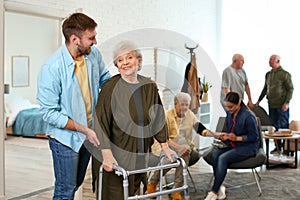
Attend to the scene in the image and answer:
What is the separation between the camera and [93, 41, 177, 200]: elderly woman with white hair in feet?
7.11

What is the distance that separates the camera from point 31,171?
18.1 ft

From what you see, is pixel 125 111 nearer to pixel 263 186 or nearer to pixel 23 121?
pixel 263 186

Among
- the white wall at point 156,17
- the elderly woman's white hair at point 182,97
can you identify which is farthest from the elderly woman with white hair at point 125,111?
the elderly woman's white hair at point 182,97

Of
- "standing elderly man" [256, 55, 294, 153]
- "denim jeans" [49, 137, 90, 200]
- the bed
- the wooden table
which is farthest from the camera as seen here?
the bed

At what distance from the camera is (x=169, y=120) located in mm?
3559

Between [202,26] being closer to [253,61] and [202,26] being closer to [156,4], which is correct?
[253,61]

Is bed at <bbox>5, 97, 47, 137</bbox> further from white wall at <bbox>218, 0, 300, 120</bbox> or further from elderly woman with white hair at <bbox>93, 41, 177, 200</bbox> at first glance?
elderly woman with white hair at <bbox>93, 41, 177, 200</bbox>

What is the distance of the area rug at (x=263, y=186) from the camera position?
4.24 metres

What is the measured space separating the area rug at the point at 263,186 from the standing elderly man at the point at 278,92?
1215 mm

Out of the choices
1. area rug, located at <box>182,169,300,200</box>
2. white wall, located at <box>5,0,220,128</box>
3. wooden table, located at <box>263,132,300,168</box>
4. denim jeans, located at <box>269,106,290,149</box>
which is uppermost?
white wall, located at <box>5,0,220,128</box>

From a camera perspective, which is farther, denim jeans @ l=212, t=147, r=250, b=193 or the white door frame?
denim jeans @ l=212, t=147, r=250, b=193

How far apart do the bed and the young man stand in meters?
6.02

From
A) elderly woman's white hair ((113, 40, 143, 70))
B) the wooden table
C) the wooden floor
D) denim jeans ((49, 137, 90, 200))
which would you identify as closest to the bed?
the wooden floor

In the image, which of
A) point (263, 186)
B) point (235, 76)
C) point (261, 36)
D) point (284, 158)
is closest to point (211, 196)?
point (263, 186)
